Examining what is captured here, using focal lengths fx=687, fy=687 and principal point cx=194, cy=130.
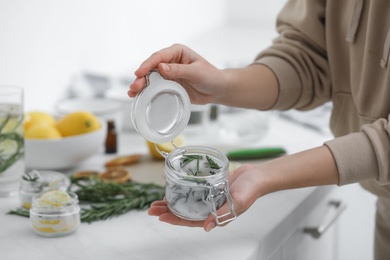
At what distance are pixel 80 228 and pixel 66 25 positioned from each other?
107cm

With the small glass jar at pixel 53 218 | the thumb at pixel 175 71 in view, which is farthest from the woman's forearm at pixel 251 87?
the small glass jar at pixel 53 218

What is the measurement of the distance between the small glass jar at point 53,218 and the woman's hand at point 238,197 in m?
0.17

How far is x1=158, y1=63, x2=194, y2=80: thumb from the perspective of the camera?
1.03 meters

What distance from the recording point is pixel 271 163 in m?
1.05

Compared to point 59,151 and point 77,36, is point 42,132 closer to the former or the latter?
point 59,151

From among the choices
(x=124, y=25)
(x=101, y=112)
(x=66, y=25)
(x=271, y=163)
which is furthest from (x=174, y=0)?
(x=271, y=163)

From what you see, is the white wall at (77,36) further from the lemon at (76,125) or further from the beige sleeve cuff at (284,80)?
the beige sleeve cuff at (284,80)

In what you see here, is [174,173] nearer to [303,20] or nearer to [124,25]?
[303,20]

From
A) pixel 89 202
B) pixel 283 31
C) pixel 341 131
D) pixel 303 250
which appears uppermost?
pixel 283 31

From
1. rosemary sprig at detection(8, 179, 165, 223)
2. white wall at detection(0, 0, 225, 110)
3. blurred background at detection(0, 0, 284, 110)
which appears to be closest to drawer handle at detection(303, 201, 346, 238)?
rosemary sprig at detection(8, 179, 165, 223)

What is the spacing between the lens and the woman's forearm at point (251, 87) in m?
1.22

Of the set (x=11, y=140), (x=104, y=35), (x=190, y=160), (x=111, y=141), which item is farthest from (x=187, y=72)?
(x=104, y=35)

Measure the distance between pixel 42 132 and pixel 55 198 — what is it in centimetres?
29

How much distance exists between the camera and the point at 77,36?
2162 millimetres
